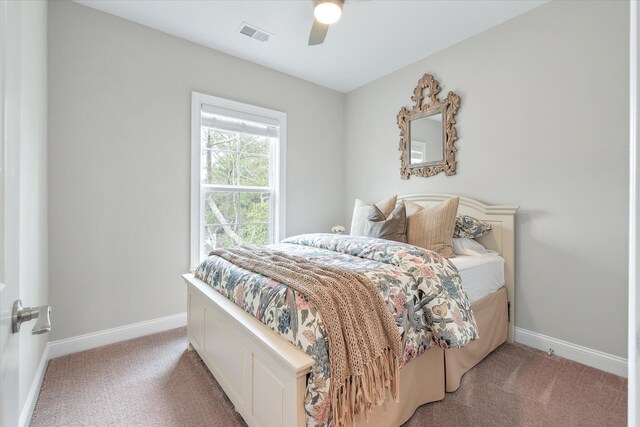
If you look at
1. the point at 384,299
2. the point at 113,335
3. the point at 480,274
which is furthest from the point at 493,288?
the point at 113,335

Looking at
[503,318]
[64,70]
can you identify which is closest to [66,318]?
[64,70]

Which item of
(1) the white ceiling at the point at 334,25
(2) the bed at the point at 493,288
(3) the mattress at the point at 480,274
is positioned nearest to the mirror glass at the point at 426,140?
(2) the bed at the point at 493,288

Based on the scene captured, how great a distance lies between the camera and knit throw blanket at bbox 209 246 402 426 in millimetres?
1193

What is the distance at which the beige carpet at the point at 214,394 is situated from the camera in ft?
5.32

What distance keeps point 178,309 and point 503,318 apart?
2.85 m

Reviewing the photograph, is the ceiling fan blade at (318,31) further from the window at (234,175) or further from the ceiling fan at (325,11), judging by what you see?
the window at (234,175)

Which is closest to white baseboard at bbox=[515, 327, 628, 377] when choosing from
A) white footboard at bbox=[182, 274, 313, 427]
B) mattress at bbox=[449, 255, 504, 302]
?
mattress at bbox=[449, 255, 504, 302]

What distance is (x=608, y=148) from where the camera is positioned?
205 cm

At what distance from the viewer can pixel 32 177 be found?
180 cm

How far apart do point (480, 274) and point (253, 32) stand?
2788 mm

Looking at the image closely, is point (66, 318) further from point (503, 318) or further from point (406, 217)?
point (503, 318)

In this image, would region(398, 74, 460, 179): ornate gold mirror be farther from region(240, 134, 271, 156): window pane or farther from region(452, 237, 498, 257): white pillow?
region(240, 134, 271, 156): window pane

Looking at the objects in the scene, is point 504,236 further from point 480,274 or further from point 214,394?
point 214,394

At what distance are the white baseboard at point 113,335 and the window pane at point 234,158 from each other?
1.37 meters
